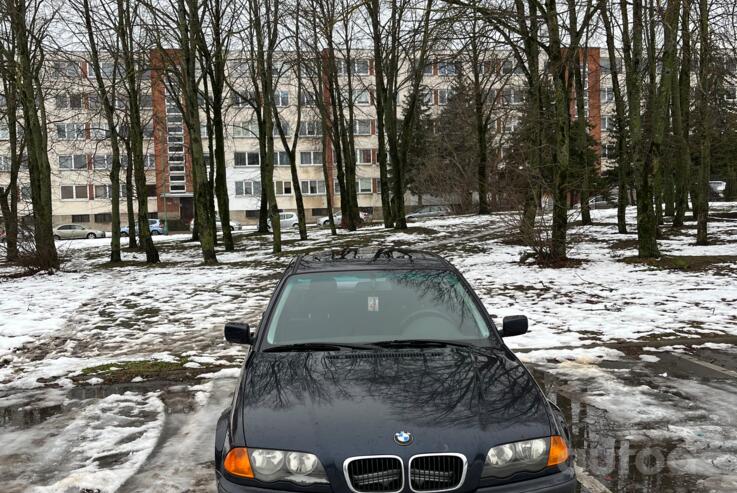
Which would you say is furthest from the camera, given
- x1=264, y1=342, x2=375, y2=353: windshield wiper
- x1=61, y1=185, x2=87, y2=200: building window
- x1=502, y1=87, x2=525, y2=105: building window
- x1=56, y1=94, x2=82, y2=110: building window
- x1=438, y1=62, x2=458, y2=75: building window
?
x1=61, y1=185, x2=87, y2=200: building window

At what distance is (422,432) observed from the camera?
2.91 meters

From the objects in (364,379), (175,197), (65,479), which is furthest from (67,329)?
(175,197)

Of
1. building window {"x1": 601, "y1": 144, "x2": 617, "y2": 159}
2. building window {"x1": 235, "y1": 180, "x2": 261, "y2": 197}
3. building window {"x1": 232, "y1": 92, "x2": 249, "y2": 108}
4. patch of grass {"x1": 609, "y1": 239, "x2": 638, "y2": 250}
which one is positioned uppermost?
building window {"x1": 232, "y1": 92, "x2": 249, "y2": 108}

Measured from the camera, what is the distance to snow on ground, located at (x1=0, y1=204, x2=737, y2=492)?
477 centimetres

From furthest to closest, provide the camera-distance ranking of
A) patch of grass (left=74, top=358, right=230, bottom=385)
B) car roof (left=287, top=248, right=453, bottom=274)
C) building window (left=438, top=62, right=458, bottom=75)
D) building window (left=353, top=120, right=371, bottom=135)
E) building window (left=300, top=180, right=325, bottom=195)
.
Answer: building window (left=300, top=180, right=325, bottom=195), building window (left=353, top=120, right=371, bottom=135), building window (left=438, top=62, right=458, bottom=75), patch of grass (left=74, top=358, right=230, bottom=385), car roof (left=287, top=248, right=453, bottom=274)

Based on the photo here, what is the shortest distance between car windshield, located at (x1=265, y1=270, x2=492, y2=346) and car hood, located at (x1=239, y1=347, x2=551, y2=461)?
0.27 m

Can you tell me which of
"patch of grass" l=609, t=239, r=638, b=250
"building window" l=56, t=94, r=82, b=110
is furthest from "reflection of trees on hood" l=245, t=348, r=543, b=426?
"building window" l=56, t=94, r=82, b=110

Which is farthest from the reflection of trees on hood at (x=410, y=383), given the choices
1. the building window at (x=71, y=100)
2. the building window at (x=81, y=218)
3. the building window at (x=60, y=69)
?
the building window at (x=81, y=218)

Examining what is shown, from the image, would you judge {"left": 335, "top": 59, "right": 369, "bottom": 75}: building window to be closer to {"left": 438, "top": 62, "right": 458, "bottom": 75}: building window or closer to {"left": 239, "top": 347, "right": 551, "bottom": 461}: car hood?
{"left": 438, "top": 62, "right": 458, "bottom": 75}: building window

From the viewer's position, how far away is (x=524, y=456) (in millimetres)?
2949

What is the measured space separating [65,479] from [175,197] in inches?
2650

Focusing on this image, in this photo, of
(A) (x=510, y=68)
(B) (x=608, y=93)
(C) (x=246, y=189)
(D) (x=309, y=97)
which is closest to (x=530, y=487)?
(A) (x=510, y=68)

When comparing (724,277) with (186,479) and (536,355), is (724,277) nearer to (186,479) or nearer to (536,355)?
(536,355)

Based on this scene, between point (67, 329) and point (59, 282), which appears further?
point (59, 282)
